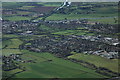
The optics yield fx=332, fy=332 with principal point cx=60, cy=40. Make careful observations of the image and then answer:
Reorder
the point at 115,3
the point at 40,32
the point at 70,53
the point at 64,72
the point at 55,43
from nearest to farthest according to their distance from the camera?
the point at 64,72 < the point at 70,53 < the point at 55,43 < the point at 40,32 < the point at 115,3

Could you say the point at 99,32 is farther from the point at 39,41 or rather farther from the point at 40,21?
the point at 40,21

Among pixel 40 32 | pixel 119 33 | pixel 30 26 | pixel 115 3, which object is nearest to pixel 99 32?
pixel 119 33

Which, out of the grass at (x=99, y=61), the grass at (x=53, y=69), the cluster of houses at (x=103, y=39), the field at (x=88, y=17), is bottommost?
the grass at (x=53, y=69)

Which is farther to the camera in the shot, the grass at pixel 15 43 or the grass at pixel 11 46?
the grass at pixel 15 43

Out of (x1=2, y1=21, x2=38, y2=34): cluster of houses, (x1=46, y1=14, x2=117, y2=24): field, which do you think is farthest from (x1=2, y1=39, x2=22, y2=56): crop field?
(x1=46, y1=14, x2=117, y2=24): field

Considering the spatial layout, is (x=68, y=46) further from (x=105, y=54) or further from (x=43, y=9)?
(x=43, y=9)

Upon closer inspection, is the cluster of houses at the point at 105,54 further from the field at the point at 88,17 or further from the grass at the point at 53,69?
the field at the point at 88,17

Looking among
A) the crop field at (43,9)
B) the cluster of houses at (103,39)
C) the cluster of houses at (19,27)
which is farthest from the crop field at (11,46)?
the crop field at (43,9)
